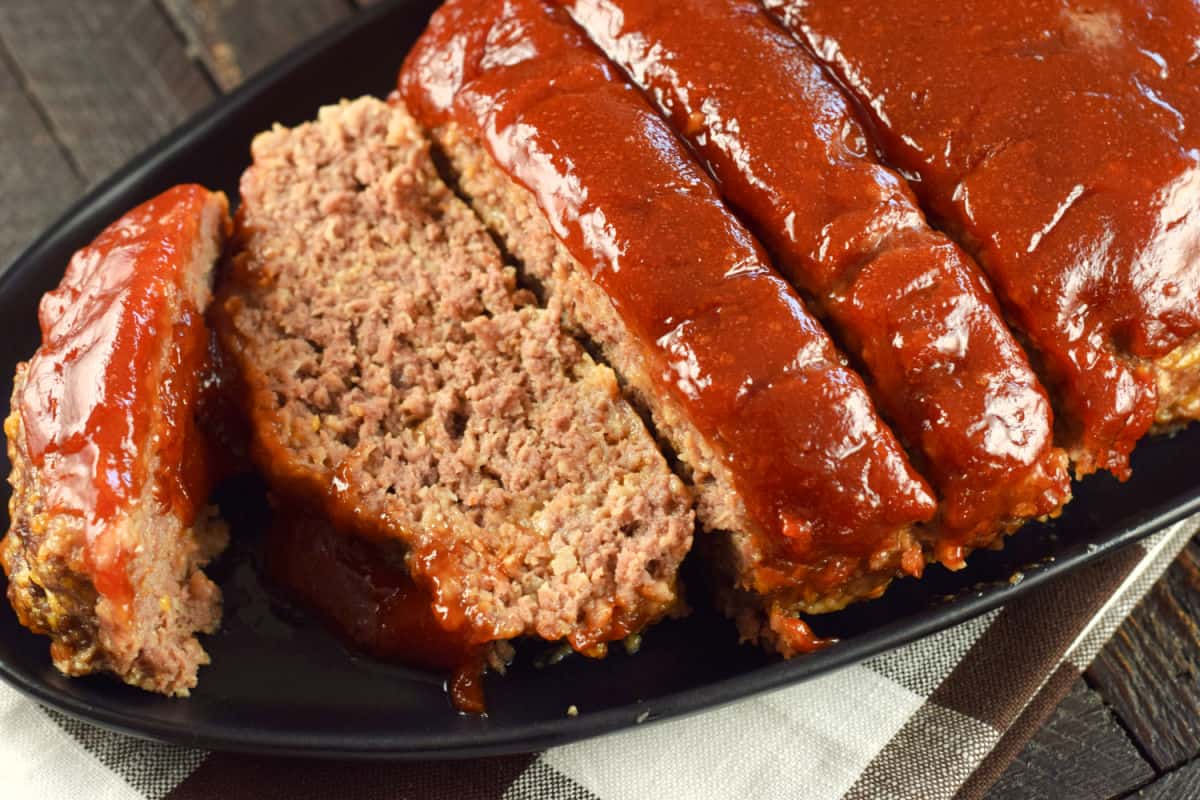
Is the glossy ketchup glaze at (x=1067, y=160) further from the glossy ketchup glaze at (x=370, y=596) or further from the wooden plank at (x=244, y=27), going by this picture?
the wooden plank at (x=244, y=27)

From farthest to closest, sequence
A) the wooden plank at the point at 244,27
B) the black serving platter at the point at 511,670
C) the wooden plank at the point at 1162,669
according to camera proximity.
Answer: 1. the wooden plank at the point at 244,27
2. the wooden plank at the point at 1162,669
3. the black serving platter at the point at 511,670

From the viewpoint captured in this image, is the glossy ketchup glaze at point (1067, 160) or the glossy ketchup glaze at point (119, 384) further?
the glossy ketchup glaze at point (1067, 160)

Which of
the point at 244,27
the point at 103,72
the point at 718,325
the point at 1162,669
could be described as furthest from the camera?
the point at 244,27

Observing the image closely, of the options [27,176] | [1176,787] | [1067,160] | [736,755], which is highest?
[27,176]

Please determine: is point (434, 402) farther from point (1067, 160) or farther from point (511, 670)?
point (1067, 160)

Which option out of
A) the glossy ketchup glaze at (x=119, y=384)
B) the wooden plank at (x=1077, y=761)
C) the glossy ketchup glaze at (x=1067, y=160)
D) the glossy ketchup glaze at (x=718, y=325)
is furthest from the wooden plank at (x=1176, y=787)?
the glossy ketchup glaze at (x=119, y=384)

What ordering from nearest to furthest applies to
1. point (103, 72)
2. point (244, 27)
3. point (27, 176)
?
point (27, 176)
point (103, 72)
point (244, 27)

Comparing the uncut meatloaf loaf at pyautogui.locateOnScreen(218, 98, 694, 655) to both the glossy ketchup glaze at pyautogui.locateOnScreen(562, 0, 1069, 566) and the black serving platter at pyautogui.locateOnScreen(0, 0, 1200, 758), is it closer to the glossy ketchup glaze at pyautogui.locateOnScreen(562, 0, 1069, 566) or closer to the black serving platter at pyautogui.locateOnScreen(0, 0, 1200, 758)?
the black serving platter at pyautogui.locateOnScreen(0, 0, 1200, 758)

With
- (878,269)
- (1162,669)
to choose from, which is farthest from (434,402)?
(1162,669)
